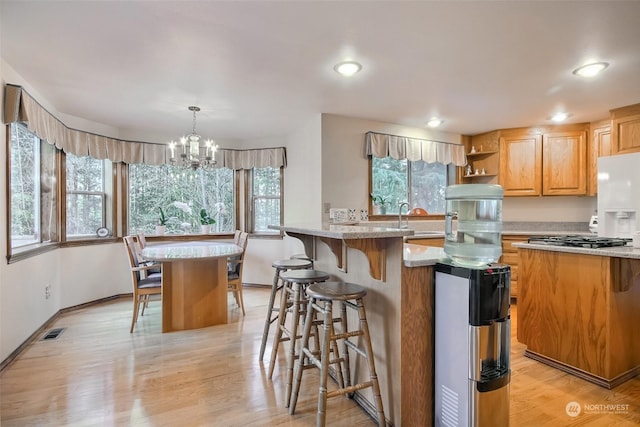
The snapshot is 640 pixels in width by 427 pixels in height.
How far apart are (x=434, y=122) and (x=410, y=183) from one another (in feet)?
2.90

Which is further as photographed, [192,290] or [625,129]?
[625,129]

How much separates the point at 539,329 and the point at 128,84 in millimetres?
4039

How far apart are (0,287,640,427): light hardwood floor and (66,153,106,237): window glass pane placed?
1656mm

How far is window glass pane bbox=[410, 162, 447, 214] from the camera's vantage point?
4648mm

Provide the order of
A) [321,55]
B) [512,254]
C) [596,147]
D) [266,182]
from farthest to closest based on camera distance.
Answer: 1. [266,182]
2. [512,254]
3. [596,147]
4. [321,55]

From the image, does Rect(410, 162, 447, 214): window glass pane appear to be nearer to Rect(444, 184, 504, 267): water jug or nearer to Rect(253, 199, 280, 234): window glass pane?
Rect(253, 199, 280, 234): window glass pane

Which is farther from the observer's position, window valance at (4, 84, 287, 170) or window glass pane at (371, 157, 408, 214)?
window glass pane at (371, 157, 408, 214)

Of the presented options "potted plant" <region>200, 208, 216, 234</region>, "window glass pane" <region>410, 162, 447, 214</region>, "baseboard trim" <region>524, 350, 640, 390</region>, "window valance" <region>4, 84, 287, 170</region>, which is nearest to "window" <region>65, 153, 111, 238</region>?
"window valance" <region>4, 84, 287, 170</region>

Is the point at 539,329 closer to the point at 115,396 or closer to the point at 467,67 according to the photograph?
the point at 467,67

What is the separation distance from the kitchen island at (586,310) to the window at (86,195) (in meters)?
4.96

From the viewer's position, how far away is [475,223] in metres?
2.02

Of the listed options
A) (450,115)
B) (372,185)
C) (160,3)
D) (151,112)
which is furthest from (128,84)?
(450,115)

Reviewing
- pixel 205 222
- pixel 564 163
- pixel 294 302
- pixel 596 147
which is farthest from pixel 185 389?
pixel 596 147

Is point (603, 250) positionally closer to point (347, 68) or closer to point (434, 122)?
point (347, 68)
